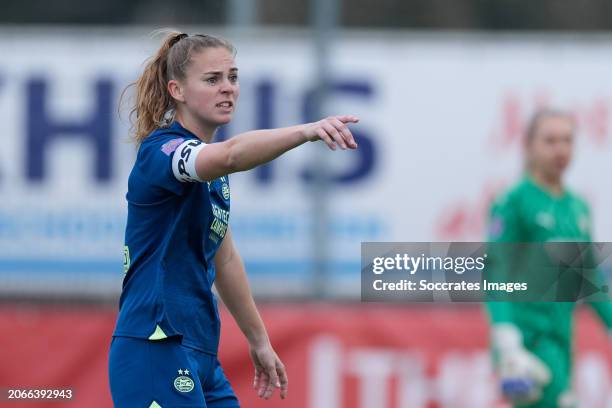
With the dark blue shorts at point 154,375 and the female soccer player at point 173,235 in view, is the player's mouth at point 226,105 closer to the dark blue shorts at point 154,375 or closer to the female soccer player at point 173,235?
the female soccer player at point 173,235

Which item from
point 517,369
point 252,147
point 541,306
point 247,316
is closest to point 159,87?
point 252,147

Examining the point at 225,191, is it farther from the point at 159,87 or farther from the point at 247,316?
the point at 247,316

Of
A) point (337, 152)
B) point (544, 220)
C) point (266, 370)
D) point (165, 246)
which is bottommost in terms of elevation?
point (266, 370)

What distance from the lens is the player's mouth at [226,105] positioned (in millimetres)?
4484

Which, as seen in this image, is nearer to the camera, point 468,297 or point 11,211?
point 468,297

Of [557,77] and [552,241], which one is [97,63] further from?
[552,241]

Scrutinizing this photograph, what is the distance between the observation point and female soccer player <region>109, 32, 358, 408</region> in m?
4.39

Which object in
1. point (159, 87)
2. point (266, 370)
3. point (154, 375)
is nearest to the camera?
point (154, 375)

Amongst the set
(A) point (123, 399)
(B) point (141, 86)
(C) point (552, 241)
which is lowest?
(A) point (123, 399)

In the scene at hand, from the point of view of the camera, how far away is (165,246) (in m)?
4.42

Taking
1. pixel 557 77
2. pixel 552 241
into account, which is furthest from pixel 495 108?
pixel 552 241

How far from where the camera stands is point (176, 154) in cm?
429

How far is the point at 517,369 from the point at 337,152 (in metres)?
3.42

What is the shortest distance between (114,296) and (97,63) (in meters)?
1.90
